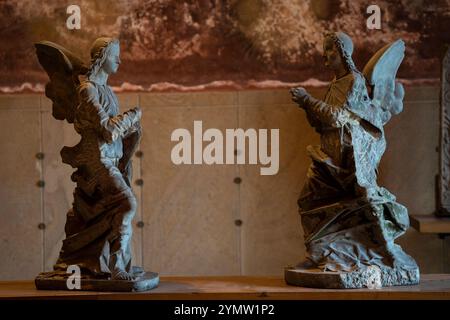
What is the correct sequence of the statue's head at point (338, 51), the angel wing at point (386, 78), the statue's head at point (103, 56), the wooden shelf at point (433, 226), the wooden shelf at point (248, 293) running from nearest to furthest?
1. the wooden shelf at point (248, 293)
2. the statue's head at point (103, 56)
3. the statue's head at point (338, 51)
4. the angel wing at point (386, 78)
5. the wooden shelf at point (433, 226)

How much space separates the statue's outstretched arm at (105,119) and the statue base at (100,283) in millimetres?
816

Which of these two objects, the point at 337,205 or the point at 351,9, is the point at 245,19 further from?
the point at 337,205

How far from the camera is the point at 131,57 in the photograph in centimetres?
711

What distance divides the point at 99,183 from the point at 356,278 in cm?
160

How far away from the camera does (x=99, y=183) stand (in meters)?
→ 5.76

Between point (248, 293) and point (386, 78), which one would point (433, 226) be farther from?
point (248, 293)

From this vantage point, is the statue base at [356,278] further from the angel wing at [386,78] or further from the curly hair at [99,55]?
the curly hair at [99,55]

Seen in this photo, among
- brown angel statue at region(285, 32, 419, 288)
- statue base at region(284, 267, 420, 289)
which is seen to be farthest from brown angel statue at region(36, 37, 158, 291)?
brown angel statue at region(285, 32, 419, 288)

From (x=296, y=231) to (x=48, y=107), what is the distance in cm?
203

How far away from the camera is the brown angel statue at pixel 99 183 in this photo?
18.6ft

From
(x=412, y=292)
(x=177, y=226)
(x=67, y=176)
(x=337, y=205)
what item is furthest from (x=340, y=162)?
(x=67, y=176)

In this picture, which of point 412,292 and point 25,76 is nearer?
point 412,292

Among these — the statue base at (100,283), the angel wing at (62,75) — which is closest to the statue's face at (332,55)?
the angel wing at (62,75)

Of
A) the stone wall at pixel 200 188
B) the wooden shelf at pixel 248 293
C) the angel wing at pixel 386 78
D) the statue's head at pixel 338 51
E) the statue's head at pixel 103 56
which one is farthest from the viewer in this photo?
the stone wall at pixel 200 188
